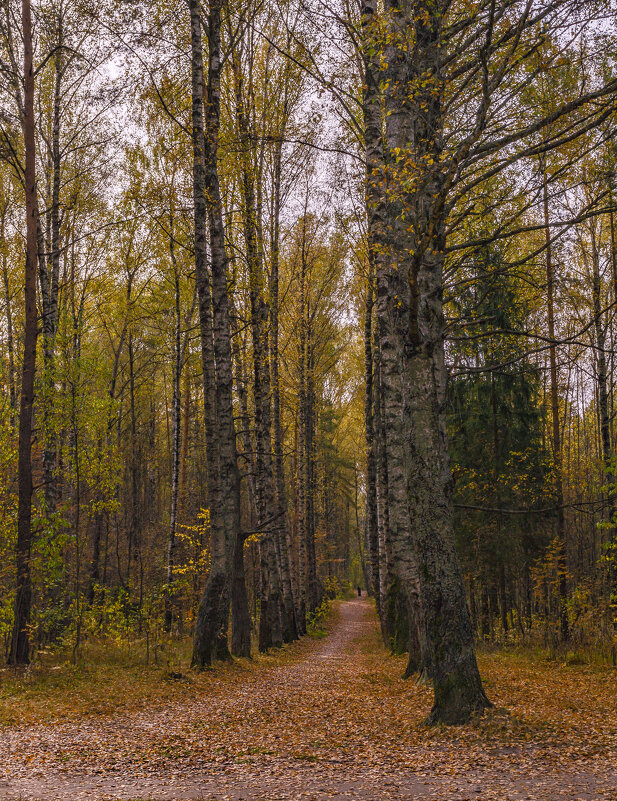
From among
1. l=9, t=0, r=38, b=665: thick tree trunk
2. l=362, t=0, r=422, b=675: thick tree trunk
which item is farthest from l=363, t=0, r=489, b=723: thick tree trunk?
l=9, t=0, r=38, b=665: thick tree trunk

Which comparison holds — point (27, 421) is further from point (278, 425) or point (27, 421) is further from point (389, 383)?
point (278, 425)

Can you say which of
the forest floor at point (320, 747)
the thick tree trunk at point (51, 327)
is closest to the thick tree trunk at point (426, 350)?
the forest floor at point (320, 747)

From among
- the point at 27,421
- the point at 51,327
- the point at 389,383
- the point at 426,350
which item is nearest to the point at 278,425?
the point at 51,327

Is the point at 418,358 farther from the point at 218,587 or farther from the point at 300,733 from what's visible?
the point at 218,587

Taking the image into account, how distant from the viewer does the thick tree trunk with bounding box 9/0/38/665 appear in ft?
33.7

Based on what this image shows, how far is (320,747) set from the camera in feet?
18.6

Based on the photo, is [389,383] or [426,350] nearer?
[426,350]

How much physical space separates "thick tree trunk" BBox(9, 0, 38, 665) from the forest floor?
2.39 meters

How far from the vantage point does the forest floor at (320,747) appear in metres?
4.42

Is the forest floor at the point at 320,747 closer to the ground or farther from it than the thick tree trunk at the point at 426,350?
closer to the ground

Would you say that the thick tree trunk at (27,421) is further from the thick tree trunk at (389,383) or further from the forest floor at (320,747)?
the thick tree trunk at (389,383)

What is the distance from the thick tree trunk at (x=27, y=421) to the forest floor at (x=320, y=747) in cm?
239

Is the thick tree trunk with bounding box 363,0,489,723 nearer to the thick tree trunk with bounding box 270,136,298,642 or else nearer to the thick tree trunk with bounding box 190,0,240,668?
the thick tree trunk with bounding box 190,0,240,668

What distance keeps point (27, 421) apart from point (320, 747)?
313 inches
